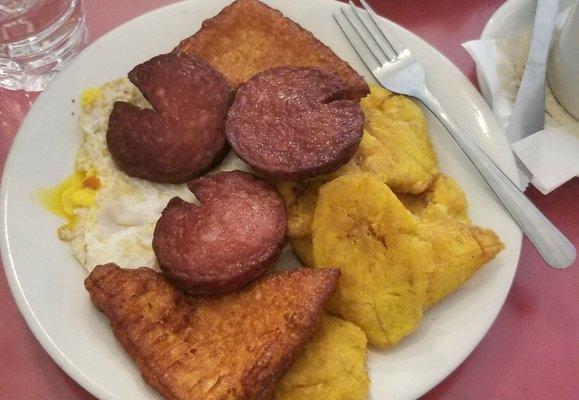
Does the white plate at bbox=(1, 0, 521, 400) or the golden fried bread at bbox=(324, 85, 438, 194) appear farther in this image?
the golden fried bread at bbox=(324, 85, 438, 194)

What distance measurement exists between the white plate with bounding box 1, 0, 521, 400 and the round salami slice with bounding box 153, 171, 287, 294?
0.18 m

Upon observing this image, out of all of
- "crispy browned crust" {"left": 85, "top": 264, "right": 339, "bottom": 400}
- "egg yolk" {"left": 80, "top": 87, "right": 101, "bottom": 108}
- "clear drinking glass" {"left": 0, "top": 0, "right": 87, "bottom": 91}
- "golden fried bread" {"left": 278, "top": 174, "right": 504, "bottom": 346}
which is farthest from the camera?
"clear drinking glass" {"left": 0, "top": 0, "right": 87, "bottom": 91}

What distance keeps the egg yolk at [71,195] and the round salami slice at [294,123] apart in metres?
0.30

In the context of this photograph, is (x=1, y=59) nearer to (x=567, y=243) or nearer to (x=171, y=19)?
(x=171, y=19)

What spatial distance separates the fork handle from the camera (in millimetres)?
A: 1274

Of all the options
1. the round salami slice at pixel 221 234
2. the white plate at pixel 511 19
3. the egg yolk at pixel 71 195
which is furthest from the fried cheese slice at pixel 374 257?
the white plate at pixel 511 19

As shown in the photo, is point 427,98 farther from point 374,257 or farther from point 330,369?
point 330,369

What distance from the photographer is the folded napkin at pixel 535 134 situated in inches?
57.2

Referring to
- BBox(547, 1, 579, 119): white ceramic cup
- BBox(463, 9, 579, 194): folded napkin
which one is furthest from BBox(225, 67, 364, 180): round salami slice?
BBox(547, 1, 579, 119): white ceramic cup

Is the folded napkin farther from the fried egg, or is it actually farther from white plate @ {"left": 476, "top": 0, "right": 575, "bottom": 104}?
the fried egg

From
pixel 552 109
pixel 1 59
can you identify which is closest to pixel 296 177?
pixel 552 109

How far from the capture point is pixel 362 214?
118 centimetres

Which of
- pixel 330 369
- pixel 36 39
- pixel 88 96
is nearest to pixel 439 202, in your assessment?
pixel 330 369

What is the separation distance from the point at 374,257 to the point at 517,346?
40 cm
